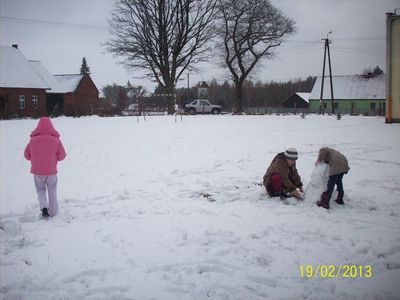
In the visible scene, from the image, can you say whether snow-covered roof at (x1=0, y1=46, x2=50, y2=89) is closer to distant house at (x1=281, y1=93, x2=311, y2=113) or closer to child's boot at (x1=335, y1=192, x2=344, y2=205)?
child's boot at (x1=335, y1=192, x2=344, y2=205)

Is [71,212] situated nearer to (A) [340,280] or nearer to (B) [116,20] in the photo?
(A) [340,280]

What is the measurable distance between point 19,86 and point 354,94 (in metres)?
51.4

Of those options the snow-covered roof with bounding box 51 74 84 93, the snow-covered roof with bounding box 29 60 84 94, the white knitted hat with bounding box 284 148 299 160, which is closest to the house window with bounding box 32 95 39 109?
the snow-covered roof with bounding box 29 60 84 94

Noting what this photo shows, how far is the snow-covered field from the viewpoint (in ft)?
13.2

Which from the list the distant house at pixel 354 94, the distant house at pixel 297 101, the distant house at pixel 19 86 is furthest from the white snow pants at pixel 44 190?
A: the distant house at pixel 297 101

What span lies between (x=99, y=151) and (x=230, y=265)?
902 cm

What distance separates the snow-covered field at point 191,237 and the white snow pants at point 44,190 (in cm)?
19

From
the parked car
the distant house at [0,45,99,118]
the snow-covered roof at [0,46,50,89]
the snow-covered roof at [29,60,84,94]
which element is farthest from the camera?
the snow-covered roof at [29,60,84,94]

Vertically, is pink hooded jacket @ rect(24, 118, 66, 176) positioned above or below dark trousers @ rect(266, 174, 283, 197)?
above

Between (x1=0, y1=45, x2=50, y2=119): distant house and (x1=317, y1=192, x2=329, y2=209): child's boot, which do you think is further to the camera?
(x1=0, y1=45, x2=50, y2=119): distant house

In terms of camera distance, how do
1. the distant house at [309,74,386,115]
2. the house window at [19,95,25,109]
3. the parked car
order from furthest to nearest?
the distant house at [309,74,386,115]
the parked car
the house window at [19,95,25,109]
